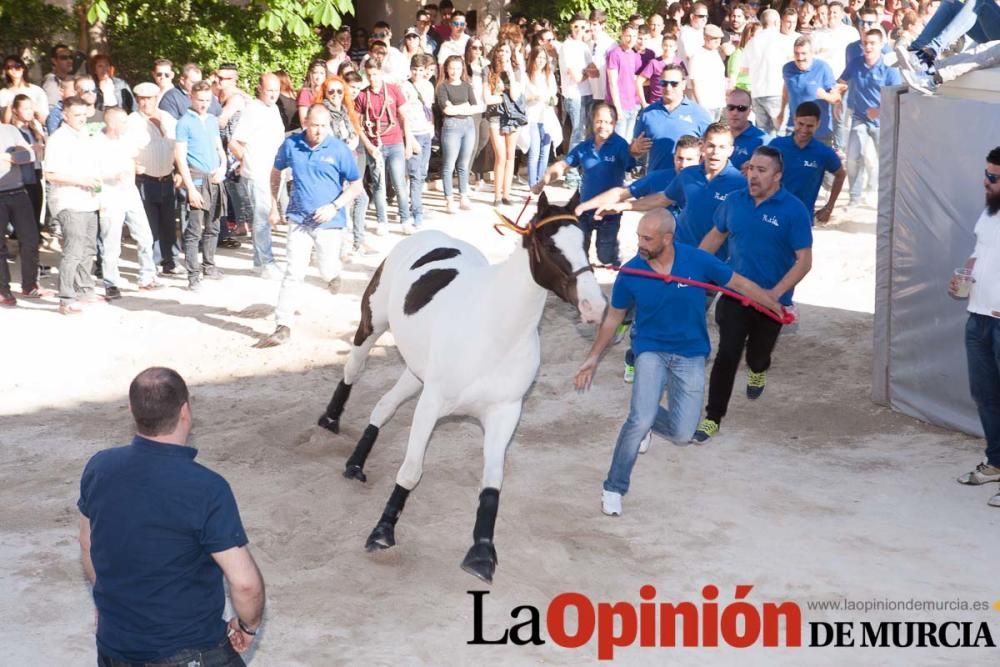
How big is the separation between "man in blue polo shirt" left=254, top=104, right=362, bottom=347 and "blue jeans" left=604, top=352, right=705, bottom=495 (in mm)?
4262

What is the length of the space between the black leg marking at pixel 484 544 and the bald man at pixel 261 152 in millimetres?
6762

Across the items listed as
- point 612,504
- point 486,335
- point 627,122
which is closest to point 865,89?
point 627,122

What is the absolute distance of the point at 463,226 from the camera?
14961mm

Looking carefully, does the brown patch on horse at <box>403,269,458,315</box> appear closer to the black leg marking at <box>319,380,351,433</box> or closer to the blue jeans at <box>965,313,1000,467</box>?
the black leg marking at <box>319,380,351,433</box>

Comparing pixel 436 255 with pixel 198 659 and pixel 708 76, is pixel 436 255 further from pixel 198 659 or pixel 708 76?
pixel 708 76

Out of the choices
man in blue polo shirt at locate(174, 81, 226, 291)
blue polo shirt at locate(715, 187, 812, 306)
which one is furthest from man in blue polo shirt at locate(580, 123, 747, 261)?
man in blue polo shirt at locate(174, 81, 226, 291)

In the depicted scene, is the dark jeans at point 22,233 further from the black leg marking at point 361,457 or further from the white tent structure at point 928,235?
the white tent structure at point 928,235

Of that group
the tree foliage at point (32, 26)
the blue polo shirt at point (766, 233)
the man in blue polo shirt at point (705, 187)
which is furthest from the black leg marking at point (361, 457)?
the tree foliage at point (32, 26)

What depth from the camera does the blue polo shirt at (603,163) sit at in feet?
36.3

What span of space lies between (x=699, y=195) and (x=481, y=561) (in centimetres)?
406

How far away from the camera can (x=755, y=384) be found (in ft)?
30.9

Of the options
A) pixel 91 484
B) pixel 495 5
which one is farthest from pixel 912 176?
pixel 495 5

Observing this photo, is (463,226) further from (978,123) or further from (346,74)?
(978,123)

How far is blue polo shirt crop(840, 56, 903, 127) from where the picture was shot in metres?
14.2
